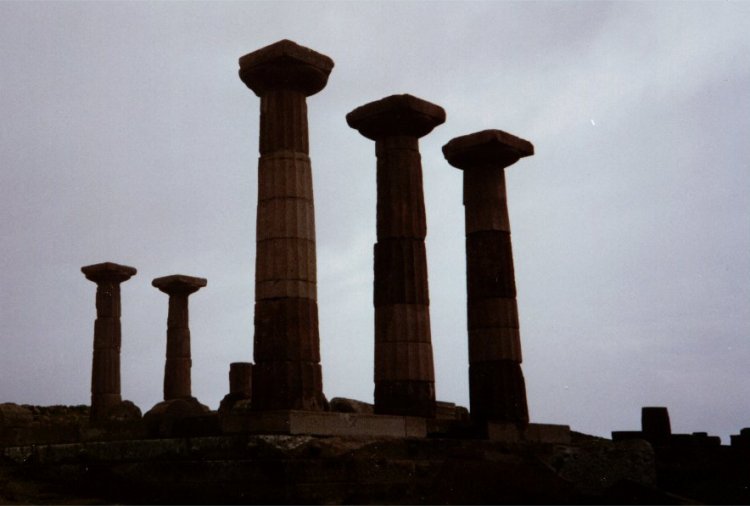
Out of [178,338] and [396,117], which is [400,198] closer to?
[396,117]

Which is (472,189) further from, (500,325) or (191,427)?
(191,427)

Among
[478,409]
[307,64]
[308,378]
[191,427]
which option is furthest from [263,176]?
[478,409]

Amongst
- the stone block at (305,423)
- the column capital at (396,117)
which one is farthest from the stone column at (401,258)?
the stone block at (305,423)

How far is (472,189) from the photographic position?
19.8 metres

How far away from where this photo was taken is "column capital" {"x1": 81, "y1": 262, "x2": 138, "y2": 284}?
96.2 feet

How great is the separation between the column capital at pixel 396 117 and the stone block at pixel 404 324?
3.55 metres

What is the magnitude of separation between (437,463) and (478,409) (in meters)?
5.19

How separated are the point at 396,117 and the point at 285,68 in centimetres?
336

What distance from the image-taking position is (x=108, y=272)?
29438 millimetres

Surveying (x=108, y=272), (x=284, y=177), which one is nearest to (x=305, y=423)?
(x=284, y=177)

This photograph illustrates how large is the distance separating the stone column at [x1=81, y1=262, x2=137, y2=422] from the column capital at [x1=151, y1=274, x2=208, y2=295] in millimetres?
1750

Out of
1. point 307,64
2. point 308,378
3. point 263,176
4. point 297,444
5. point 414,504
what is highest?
point 307,64

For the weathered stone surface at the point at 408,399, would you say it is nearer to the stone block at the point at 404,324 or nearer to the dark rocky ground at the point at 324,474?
the stone block at the point at 404,324

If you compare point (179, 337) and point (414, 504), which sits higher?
point (179, 337)
